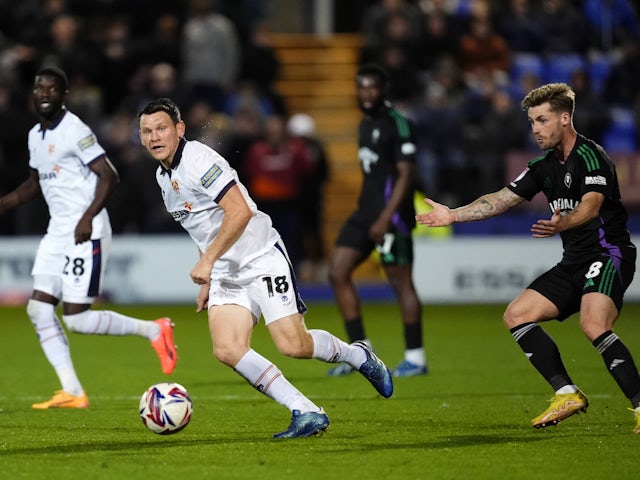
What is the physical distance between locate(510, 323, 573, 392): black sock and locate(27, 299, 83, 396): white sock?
340 cm

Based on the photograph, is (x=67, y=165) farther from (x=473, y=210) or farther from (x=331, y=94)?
(x=331, y=94)

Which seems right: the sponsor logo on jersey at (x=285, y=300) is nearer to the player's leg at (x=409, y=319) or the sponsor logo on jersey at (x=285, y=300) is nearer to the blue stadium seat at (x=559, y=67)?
the player's leg at (x=409, y=319)

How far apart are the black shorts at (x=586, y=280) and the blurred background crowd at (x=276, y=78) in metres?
9.90

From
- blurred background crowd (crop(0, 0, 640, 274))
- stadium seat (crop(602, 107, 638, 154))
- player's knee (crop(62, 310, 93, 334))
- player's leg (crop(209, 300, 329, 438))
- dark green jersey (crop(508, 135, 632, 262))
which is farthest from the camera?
stadium seat (crop(602, 107, 638, 154))

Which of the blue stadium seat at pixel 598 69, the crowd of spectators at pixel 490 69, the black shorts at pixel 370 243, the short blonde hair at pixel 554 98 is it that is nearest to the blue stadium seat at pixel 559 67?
the crowd of spectators at pixel 490 69

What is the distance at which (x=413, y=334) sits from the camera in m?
11.4

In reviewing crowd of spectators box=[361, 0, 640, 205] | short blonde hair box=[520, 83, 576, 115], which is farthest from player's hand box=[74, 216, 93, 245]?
crowd of spectators box=[361, 0, 640, 205]

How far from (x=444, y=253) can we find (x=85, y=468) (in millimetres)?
11821

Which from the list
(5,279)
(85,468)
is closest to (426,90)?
(5,279)

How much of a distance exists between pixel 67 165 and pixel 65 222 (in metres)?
0.42

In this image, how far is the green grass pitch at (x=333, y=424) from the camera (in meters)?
6.95

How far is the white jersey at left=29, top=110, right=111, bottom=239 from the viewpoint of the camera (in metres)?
9.72

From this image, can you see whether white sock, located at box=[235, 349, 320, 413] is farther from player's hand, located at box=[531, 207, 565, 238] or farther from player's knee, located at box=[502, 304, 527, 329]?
player's hand, located at box=[531, 207, 565, 238]

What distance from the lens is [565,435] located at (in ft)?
26.4
